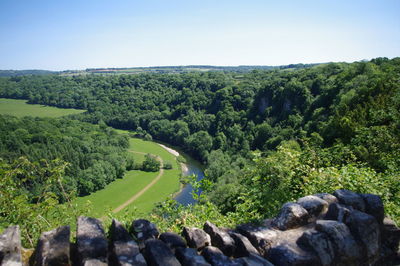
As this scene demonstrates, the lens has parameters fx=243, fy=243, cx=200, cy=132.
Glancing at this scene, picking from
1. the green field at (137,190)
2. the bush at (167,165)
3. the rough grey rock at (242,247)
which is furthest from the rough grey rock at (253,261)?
the bush at (167,165)

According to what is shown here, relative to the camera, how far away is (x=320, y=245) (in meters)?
4.24

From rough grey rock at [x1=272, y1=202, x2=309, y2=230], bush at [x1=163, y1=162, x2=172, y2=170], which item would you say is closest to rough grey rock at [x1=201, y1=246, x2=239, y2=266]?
rough grey rock at [x1=272, y1=202, x2=309, y2=230]

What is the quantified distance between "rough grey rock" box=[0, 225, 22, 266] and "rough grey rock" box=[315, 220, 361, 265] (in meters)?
4.82

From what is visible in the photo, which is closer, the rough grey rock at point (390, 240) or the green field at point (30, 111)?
the rough grey rock at point (390, 240)

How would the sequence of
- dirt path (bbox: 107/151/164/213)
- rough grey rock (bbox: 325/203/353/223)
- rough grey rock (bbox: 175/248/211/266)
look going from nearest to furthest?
rough grey rock (bbox: 175/248/211/266) < rough grey rock (bbox: 325/203/353/223) < dirt path (bbox: 107/151/164/213)

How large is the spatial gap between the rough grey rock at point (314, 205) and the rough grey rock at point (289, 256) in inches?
45.8

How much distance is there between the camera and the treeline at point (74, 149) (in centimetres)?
5725

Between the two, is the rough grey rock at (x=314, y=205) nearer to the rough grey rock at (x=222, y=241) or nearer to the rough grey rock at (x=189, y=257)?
the rough grey rock at (x=222, y=241)

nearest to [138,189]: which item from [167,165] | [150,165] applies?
[150,165]

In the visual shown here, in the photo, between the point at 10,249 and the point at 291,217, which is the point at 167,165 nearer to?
the point at 291,217

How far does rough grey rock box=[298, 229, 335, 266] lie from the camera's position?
4145mm

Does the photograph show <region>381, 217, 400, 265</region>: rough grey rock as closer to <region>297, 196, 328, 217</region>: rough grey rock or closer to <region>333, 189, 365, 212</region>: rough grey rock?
<region>333, 189, 365, 212</region>: rough grey rock

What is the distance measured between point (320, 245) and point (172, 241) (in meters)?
2.57

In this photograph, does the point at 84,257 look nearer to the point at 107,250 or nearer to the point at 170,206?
the point at 107,250
